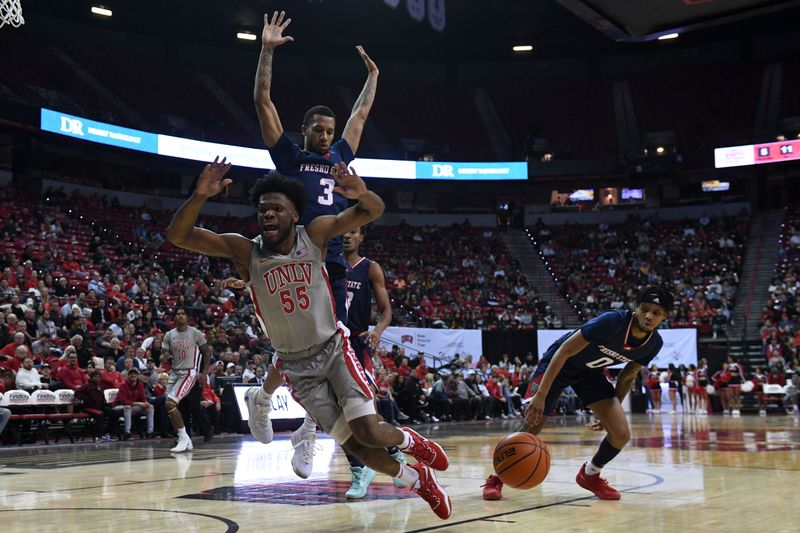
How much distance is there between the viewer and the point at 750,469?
25.4 ft

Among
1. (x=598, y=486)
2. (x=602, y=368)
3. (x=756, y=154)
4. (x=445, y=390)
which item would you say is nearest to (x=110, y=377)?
(x=445, y=390)

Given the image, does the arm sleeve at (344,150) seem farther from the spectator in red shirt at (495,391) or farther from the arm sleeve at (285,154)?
the spectator in red shirt at (495,391)

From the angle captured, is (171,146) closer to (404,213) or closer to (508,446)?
(404,213)

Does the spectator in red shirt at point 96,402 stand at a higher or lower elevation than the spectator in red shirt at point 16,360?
lower

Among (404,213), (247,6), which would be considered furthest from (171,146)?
(404,213)

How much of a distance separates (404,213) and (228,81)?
951 cm

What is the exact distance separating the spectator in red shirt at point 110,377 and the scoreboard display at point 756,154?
92.5 feet

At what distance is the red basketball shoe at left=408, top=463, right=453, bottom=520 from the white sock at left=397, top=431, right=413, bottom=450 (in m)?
0.19

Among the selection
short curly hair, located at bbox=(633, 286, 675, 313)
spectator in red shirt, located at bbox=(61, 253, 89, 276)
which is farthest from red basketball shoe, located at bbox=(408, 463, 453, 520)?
spectator in red shirt, located at bbox=(61, 253, 89, 276)

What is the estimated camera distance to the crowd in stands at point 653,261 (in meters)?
31.4

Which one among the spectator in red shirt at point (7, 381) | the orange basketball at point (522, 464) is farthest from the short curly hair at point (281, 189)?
the spectator in red shirt at point (7, 381)

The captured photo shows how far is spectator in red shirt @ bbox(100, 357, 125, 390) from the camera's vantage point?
13945 millimetres

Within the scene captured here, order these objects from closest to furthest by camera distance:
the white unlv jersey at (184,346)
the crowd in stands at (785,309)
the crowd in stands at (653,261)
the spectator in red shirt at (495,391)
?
the white unlv jersey at (184,346) < the spectator in red shirt at (495,391) < the crowd in stands at (785,309) < the crowd in stands at (653,261)

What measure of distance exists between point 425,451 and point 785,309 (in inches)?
1059
